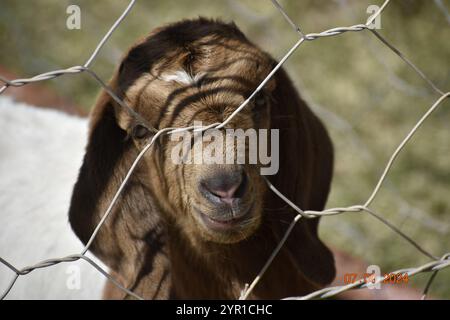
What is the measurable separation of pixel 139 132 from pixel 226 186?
415 millimetres

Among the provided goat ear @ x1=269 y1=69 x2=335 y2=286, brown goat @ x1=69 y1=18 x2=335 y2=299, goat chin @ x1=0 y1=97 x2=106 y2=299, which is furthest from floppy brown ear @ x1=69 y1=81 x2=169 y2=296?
goat ear @ x1=269 y1=69 x2=335 y2=286

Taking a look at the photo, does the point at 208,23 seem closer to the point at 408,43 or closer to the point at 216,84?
the point at 216,84

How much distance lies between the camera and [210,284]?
2064mm

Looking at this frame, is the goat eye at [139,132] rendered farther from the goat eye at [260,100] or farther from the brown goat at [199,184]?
the goat eye at [260,100]

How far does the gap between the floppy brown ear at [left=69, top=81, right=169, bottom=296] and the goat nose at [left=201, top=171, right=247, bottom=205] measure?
41 centimetres

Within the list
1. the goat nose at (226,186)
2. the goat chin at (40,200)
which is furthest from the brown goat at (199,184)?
the goat chin at (40,200)

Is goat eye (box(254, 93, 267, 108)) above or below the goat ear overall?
above

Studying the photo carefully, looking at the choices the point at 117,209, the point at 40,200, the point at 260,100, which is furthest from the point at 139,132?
the point at 40,200

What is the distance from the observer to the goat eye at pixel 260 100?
1810mm

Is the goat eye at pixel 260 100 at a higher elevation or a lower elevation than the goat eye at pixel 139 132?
higher

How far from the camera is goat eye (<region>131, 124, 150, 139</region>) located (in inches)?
71.7

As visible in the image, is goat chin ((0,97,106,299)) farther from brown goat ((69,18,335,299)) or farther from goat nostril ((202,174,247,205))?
→ goat nostril ((202,174,247,205))

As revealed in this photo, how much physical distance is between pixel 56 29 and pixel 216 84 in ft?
9.96

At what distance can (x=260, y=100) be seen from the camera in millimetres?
1820
